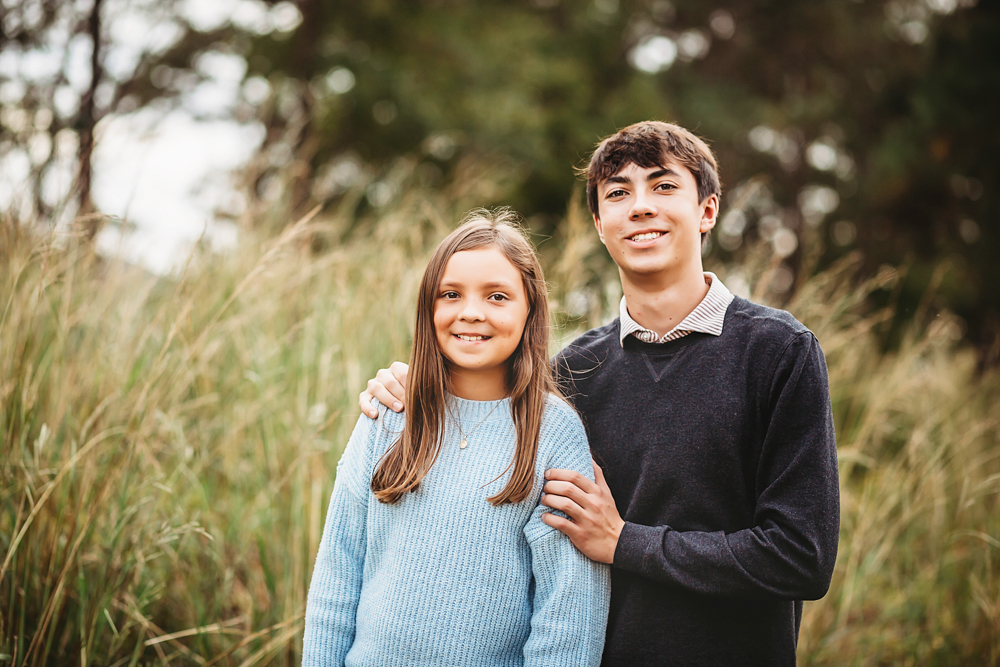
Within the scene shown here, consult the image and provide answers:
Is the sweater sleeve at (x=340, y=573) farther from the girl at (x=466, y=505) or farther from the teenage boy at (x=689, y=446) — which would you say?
the teenage boy at (x=689, y=446)

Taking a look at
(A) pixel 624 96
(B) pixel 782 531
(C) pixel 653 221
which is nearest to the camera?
(B) pixel 782 531

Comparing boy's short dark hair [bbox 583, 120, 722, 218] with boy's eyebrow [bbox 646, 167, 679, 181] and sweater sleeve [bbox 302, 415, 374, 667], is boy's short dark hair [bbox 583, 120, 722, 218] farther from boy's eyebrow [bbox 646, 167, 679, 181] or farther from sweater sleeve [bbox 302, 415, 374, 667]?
sweater sleeve [bbox 302, 415, 374, 667]

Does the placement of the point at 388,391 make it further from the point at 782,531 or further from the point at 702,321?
the point at 782,531

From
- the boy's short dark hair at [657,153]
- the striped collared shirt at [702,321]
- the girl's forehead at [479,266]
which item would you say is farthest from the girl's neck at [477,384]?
the boy's short dark hair at [657,153]

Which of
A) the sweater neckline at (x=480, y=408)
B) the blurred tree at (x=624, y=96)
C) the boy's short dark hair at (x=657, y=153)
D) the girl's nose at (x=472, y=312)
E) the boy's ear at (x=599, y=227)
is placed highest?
the blurred tree at (x=624, y=96)

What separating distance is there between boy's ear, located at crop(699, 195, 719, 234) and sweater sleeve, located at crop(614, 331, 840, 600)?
15.8 inches

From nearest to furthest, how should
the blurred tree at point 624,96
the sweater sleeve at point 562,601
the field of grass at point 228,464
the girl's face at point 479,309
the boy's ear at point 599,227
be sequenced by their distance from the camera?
the sweater sleeve at point 562,601 < the girl's face at point 479,309 < the boy's ear at point 599,227 < the field of grass at point 228,464 < the blurred tree at point 624,96

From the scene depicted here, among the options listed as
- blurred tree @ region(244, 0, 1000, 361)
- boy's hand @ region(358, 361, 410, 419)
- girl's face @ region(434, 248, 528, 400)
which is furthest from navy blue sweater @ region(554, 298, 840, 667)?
blurred tree @ region(244, 0, 1000, 361)

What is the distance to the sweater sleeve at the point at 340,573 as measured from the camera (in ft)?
4.77

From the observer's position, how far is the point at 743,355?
4.99 ft

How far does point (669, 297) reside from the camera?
5.39 ft

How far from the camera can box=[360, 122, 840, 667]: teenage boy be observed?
55.4 inches

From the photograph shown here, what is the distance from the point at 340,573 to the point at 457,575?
0.90 ft

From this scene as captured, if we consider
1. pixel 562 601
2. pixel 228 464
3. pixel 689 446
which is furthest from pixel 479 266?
pixel 228 464
